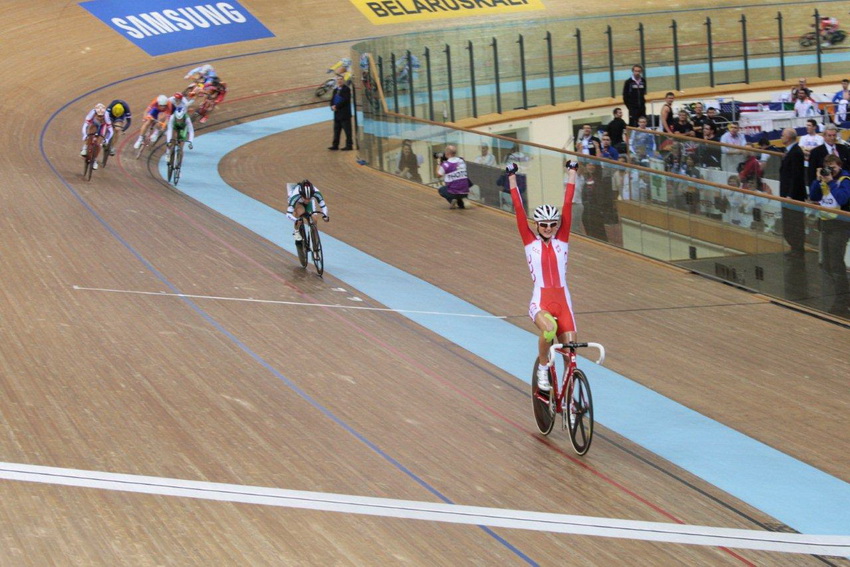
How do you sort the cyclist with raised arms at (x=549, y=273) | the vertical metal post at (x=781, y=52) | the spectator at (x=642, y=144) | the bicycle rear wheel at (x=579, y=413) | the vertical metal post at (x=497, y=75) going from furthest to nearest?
the vertical metal post at (x=781, y=52), the vertical metal post at (x=497, y=75), the spectator at (x=642, y=144), the cyclist with raised arms at (x=549, y=273), the bicycle rear wheel at (x=579, y=413)

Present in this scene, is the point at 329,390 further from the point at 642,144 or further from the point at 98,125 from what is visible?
the point at 98,125

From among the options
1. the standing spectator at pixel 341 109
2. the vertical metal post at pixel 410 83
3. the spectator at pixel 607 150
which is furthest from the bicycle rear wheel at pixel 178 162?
the spectator at pixel 607 150

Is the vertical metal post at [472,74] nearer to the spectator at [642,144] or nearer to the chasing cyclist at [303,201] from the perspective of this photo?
the spectator at [642,144]

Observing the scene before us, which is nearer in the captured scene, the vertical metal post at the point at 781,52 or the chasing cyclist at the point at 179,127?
the chasing cyclist at the point at 179,127

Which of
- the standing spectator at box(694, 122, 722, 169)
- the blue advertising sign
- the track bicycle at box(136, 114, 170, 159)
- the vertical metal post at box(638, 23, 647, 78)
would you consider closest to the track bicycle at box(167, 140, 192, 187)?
the track bicycle at box(136, 114, 170, 159)

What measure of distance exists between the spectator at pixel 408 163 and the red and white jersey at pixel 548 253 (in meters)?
9.43

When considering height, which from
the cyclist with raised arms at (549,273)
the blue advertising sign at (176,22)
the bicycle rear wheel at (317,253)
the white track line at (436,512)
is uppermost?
the blue advertising sign at (176,22)

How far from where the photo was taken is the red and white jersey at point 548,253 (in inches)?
251

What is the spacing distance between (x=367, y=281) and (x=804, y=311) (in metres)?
4.09

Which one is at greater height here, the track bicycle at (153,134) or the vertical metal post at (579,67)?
the vertical metal post at (579,67)

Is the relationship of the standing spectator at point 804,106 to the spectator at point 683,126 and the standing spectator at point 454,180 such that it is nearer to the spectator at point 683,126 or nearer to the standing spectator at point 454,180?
the spectator at point 683,126

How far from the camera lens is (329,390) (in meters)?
7.38

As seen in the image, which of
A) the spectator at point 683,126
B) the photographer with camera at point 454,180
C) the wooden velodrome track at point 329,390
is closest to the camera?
the wooden velodrome track at point 329,390

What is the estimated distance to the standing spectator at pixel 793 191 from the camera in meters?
9.59
